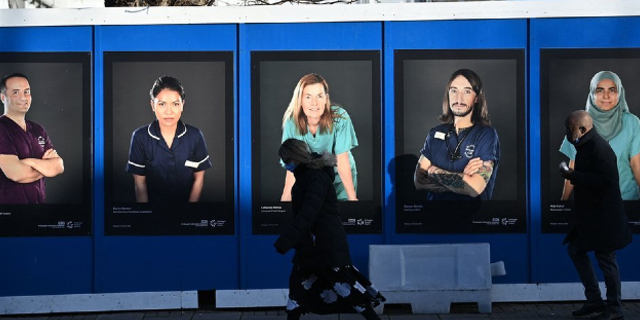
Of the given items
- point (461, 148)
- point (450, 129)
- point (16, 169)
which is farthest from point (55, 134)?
point (461, 148)

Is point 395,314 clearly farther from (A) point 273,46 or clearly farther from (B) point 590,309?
(A) point 273,46

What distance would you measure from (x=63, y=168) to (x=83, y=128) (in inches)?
16.8

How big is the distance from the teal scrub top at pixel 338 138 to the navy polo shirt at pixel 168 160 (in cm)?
87

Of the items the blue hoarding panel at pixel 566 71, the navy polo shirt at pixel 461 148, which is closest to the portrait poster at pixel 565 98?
the blue hoarding panel at pixel 566 71

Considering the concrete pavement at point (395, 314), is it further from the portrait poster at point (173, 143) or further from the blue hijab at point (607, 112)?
the blue hijab at point (607, 112)

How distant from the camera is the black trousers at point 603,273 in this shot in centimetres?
756

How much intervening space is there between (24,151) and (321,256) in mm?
3565

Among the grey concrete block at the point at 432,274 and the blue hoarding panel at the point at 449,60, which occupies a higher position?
the blue hoarding panel at the point at 449,60

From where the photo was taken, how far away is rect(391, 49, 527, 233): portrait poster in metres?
8.45

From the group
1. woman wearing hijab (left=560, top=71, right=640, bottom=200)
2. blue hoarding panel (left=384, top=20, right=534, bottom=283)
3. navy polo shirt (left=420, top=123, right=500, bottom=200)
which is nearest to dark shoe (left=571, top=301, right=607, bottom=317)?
blue hoarding panel (left=384, top=20, right=534, bottom=283)

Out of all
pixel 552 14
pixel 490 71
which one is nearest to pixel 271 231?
pixel 490 71

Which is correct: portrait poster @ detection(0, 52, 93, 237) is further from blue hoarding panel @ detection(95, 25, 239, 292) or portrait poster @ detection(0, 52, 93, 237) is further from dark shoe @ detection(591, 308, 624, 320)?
dark shoe @ detection(591, 308, 624, 320)

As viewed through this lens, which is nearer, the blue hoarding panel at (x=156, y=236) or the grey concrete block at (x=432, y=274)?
the grey concrete block at (x=432, y=274)

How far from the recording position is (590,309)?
7.79 meters
